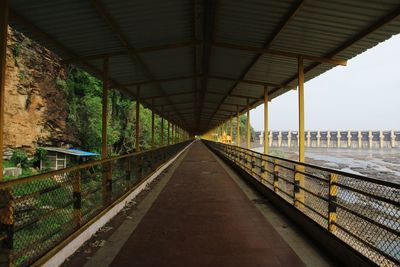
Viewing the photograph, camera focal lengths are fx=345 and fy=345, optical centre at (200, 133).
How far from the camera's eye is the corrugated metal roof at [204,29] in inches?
268

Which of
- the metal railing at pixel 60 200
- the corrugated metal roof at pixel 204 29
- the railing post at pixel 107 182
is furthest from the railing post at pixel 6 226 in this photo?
the corrugated metal roof at pixel 204 29

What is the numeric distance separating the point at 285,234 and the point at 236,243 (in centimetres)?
102

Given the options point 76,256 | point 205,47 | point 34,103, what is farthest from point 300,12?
point 34,103

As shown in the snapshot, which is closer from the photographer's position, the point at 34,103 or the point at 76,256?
the point at 76,256

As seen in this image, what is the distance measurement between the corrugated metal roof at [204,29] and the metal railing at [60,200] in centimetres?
305

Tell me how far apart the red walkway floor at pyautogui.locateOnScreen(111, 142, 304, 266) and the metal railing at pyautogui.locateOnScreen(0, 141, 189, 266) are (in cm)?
88

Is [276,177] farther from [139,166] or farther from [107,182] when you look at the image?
[139,166]

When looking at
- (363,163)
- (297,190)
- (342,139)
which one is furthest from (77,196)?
(342,139)

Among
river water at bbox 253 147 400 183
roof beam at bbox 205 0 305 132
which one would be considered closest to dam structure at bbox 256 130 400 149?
river water at bbox 253 147 400 183

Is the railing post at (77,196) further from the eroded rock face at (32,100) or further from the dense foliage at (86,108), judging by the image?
the dense foliage at (86,108)

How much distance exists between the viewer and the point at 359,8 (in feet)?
21.7

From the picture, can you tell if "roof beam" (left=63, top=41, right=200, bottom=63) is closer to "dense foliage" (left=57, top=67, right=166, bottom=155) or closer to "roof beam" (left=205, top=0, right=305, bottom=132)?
"roof beam" (left=205, top=0, right=305, bottom=132)

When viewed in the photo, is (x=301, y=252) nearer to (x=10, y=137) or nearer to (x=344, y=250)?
(x=344, y=250)

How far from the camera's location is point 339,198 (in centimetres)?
597
